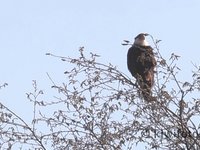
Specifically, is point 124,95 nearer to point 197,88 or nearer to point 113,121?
point 113,121

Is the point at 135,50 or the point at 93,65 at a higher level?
the point at 135,50

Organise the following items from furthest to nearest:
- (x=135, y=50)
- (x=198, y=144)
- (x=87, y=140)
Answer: (x=135, y=50), (x=87, y=140), (x=198, y=144)

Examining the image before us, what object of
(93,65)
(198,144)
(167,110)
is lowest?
(198,144)

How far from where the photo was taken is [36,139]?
478 centimetres

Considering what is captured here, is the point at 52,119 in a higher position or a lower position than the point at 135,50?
lower

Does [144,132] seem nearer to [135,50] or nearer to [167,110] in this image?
[167,110]

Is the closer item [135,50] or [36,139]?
[36,139]

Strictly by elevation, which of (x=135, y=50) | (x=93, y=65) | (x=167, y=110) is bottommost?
(x=167, y=110)

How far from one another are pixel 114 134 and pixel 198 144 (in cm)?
60

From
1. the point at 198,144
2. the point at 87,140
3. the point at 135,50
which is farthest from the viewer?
the point at 135,50

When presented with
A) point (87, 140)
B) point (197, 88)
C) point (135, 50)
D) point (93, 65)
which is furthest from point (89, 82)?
point (135, 50)

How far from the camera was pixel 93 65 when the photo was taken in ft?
15.2

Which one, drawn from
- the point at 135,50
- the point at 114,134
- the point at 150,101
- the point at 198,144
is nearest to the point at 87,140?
the point at 114,134

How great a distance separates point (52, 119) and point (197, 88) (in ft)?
3.62
